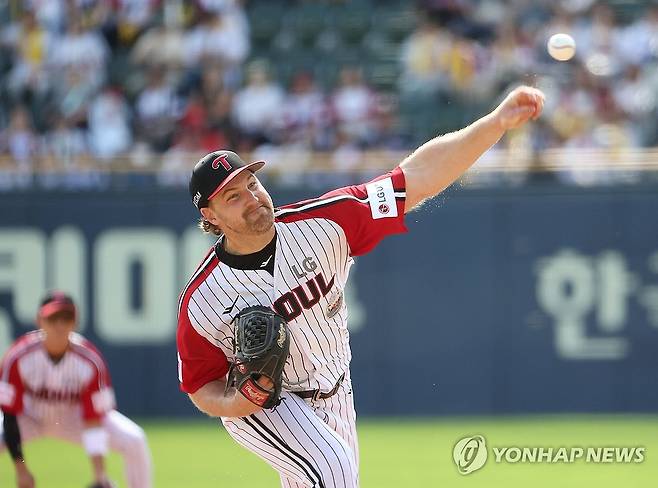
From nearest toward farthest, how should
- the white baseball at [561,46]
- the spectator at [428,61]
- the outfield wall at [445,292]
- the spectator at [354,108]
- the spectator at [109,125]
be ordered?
the white baseball at [561,46] < the outfield wall at [445,292] < the spectator at [354,108] < the spectator at [428,61] < the spectator at [109,125]

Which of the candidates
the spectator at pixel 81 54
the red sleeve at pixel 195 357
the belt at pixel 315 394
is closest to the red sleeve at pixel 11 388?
the red sleeve at pixel 195 357

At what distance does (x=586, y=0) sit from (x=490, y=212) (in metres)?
3.64

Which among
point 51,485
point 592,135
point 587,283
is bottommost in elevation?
point 51,485

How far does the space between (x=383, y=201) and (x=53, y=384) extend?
3.68 metres

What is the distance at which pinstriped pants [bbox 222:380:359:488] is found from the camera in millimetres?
5430

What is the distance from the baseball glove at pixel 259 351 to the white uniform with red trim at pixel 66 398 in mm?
3192

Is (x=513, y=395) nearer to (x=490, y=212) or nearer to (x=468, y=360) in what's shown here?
(x=468, y=360)

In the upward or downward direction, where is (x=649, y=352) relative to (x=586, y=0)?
downward

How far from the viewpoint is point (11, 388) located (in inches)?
326

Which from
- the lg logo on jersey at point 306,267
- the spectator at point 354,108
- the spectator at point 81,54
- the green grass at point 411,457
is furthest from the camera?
the spectator at point 81,54

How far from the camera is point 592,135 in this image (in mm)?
13305

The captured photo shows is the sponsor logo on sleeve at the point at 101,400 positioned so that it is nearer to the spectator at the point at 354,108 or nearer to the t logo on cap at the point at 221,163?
the t logo on cap at the point at 221,163

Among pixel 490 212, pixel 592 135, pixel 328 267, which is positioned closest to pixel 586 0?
pixel 592 135

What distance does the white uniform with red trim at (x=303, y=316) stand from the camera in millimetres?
5457
